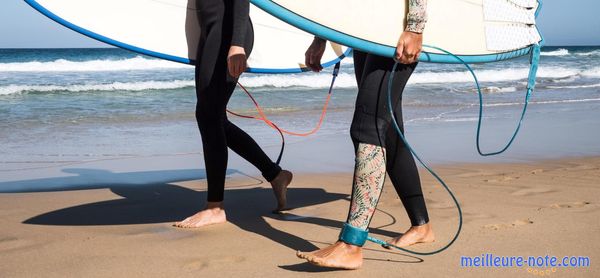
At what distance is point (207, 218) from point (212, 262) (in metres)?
0.61

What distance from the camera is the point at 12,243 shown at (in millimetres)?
3068

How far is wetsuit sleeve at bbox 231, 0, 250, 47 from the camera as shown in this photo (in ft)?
9.99

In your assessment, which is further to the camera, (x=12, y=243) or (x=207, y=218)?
(x=207, y=218)

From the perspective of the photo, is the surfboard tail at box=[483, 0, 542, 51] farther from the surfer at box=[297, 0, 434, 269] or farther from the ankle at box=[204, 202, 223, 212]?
the ankle at box=[204, 202, 223, 212]

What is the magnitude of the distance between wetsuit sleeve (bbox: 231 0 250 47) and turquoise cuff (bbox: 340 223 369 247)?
1.02 meters

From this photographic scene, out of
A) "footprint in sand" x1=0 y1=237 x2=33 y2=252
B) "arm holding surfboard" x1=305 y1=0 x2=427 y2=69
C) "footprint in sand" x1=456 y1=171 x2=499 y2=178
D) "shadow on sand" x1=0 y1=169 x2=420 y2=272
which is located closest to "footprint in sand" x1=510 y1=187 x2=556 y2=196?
"footprint in sand" x1=456 y1=171 x2=499 y2=178

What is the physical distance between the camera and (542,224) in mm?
3340

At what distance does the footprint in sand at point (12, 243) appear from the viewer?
3008 millimetres

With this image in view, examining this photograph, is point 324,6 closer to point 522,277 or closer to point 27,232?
point 522,277

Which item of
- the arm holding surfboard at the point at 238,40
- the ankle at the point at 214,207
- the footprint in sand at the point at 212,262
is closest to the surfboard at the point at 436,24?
the arm holding surfboard at the point at 238,40

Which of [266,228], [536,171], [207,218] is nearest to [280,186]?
[266,228]

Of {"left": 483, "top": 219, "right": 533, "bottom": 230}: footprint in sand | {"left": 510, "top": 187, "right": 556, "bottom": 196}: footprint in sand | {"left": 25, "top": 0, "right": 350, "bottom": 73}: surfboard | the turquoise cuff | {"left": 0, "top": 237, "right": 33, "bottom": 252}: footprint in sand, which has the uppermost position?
{"left": 25, "top": 0, "right": 350, "bottom": 73}: surfboard

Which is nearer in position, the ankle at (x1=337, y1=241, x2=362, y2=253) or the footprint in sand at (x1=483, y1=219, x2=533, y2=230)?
the ankle at (x1=337, y1=241, x2=362, y2=253)

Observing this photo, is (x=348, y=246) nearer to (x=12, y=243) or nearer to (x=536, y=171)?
(x=12, y=243)
